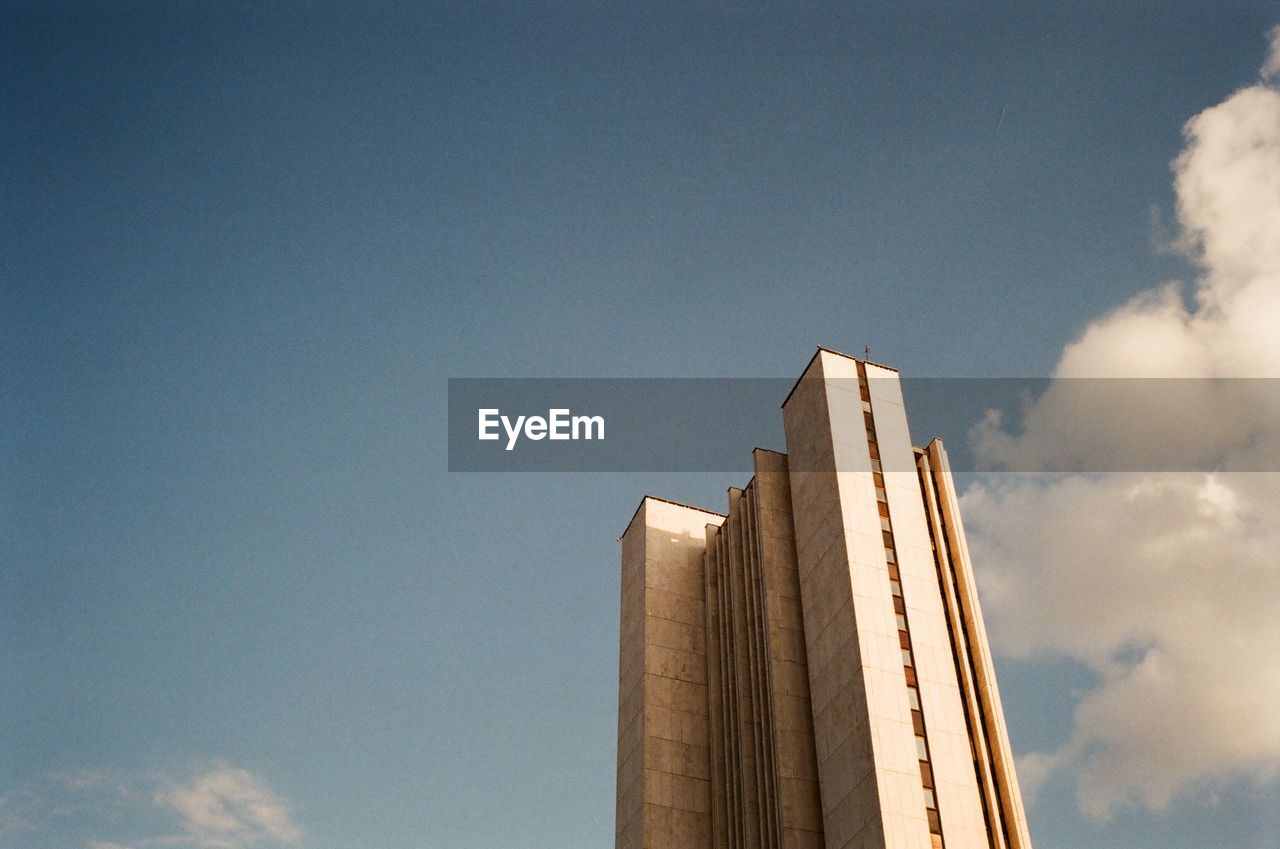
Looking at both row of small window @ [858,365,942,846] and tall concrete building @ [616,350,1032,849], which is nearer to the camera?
row of small window @ [858,365,942,846]

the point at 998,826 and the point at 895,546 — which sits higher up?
the point at 895,546

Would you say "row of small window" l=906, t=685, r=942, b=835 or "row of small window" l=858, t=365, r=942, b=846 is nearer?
"row of small window" l=906, t=685, r=942, b=835

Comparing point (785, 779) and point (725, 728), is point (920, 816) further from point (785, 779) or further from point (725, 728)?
point (725, 728)

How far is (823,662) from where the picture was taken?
57.0 meters

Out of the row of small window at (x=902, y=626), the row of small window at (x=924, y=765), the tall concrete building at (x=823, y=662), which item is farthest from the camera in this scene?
the tall concrete building at (x=823, y=662)

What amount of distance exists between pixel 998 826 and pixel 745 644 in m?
19.3

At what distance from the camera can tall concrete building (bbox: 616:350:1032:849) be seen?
5141 centimetres

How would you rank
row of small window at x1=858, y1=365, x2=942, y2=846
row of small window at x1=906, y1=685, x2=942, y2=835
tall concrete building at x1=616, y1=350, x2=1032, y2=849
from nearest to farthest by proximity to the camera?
row of small window at x1=906, y1=685, x2=942, y2=835 < row of small window at x1=858, y1=365, x2=942, y2=846 < tall concrete building at x1=616, y1=350, x2=1032, y2=849

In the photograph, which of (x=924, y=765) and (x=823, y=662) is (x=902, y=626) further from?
(x=924, y=765)

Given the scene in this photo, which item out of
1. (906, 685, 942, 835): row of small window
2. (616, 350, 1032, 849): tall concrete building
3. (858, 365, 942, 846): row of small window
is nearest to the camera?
(906, 685, 942, 835): row of small window

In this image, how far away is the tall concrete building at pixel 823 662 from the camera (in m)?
51.4

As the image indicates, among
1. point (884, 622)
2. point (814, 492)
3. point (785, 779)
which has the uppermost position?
point (814, 492)

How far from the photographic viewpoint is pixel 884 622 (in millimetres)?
54875

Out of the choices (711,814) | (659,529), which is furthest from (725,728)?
(659,529)
